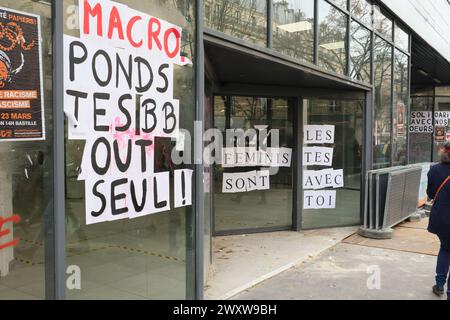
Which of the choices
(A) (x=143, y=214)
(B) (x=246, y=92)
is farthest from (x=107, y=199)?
(B) (x=246, y=92)

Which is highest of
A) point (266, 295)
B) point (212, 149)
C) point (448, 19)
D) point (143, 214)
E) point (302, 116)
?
point (448, 19)

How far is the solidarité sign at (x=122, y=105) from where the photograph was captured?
3240mm

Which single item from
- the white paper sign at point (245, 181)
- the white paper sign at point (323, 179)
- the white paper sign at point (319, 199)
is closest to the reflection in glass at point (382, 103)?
the white paper sign at point (323, 179)

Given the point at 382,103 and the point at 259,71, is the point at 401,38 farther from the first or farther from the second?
the point at 259,71

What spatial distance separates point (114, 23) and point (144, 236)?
176cm

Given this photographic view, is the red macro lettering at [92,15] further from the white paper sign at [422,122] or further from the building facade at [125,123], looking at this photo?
the white paper sign at [422,122]

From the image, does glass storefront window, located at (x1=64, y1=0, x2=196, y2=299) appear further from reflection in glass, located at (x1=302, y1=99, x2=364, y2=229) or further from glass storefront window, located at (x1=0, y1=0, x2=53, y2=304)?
reflection in glass, located at (x1=302, y1=99, x2=364, y2=229)

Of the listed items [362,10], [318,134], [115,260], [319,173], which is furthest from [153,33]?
[362,10]

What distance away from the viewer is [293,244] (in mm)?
7148

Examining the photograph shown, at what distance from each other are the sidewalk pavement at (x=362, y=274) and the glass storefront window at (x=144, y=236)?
108 cm

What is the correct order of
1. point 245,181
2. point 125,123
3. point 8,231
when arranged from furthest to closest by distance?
point 245,181
point 125,123
point 8,231

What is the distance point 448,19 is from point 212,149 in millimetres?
12190

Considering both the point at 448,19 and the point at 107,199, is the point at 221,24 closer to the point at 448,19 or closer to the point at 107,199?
the point at 107,199

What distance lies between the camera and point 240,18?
5172mm
